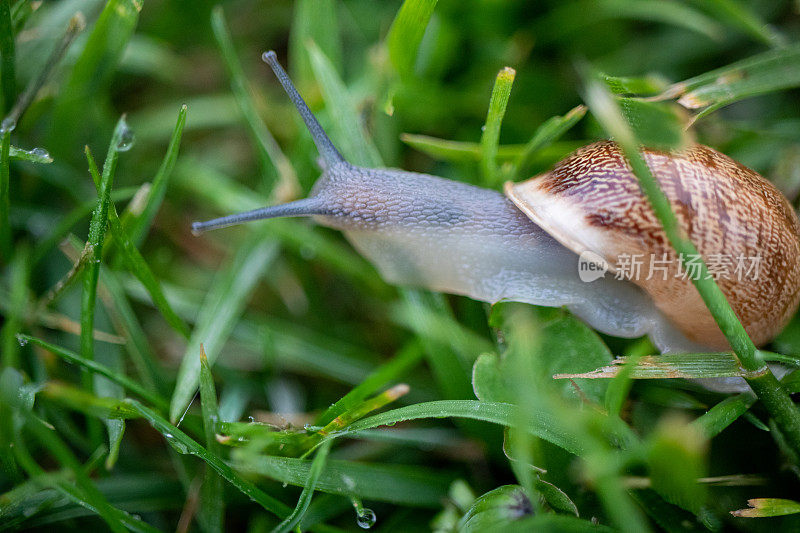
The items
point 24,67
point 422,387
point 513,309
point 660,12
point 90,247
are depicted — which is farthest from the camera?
point 660,12

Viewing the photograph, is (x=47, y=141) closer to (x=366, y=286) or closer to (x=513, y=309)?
(x=366, y=286)

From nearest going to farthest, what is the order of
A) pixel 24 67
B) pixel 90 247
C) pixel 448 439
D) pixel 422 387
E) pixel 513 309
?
pixel 90 247 < pixel 513 309 < pixel 448 439 < pixel 422 387 < pixel 24 67

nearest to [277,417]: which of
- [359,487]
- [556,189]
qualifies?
[359,487]

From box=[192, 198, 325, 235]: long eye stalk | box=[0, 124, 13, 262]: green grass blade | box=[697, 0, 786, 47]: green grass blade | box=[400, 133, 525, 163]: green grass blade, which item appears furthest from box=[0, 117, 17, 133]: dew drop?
box=[697, 0, 786, 47]: green grass blade

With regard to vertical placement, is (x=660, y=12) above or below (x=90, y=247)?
above

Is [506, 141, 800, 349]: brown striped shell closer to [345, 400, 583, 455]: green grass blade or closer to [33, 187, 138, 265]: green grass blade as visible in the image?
[345, 400, 583, 455]: green grass blade

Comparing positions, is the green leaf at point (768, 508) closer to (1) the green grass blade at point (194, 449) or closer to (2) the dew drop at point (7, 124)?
(1) the green grass blade at point (194, 449)
